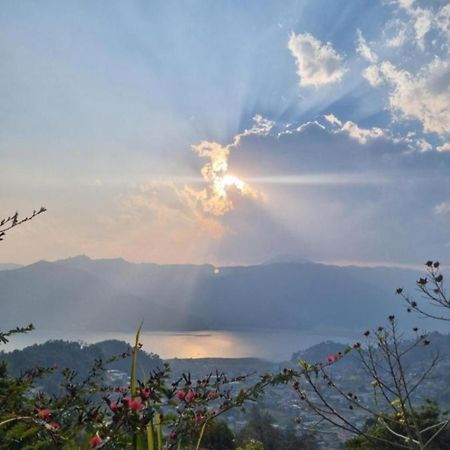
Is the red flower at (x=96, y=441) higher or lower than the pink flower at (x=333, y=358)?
lower

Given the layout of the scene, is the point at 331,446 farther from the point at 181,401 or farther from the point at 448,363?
the point at 448,363

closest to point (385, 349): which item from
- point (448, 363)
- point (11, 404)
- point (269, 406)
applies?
point (11, 404)

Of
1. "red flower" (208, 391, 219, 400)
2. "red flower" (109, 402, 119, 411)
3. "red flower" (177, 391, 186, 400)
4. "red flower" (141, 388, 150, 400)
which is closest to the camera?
"red flower" (109, 402, 119, 411)

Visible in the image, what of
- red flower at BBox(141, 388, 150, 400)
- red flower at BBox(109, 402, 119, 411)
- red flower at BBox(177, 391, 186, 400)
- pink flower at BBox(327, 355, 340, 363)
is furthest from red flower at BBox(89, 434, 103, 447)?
pink flower at BBox(327, 355, 340, 363)

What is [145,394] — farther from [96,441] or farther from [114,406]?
[96,441]

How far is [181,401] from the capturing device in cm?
240

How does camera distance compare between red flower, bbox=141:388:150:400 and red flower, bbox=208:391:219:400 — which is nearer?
red flower, bbox=141:388:150:400

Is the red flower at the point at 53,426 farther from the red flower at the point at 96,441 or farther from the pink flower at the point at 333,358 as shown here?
the pink flower at the point at 333,358

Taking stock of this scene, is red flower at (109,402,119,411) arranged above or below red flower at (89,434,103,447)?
above

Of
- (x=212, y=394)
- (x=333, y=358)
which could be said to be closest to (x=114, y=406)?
(x=212, y=394)

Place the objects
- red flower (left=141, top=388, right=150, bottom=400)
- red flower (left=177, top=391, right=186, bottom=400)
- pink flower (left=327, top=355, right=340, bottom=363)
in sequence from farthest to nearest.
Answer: pink flower (left=327, top=355, right=340, bottom=363)
red flower (left=177, top=391, right=186, bottom=400)
red flower (left=141, top=388, right=150, bottom=400)

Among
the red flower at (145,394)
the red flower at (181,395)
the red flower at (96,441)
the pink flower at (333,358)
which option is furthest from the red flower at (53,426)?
the pink flower at (333,358)

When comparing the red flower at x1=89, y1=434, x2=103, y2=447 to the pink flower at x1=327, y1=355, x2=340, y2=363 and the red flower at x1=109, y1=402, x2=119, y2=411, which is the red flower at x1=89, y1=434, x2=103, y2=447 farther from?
the pink flower at x1=327, y1=355, x2=340, y2=363

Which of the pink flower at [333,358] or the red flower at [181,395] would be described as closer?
the red flower at [181,395]
